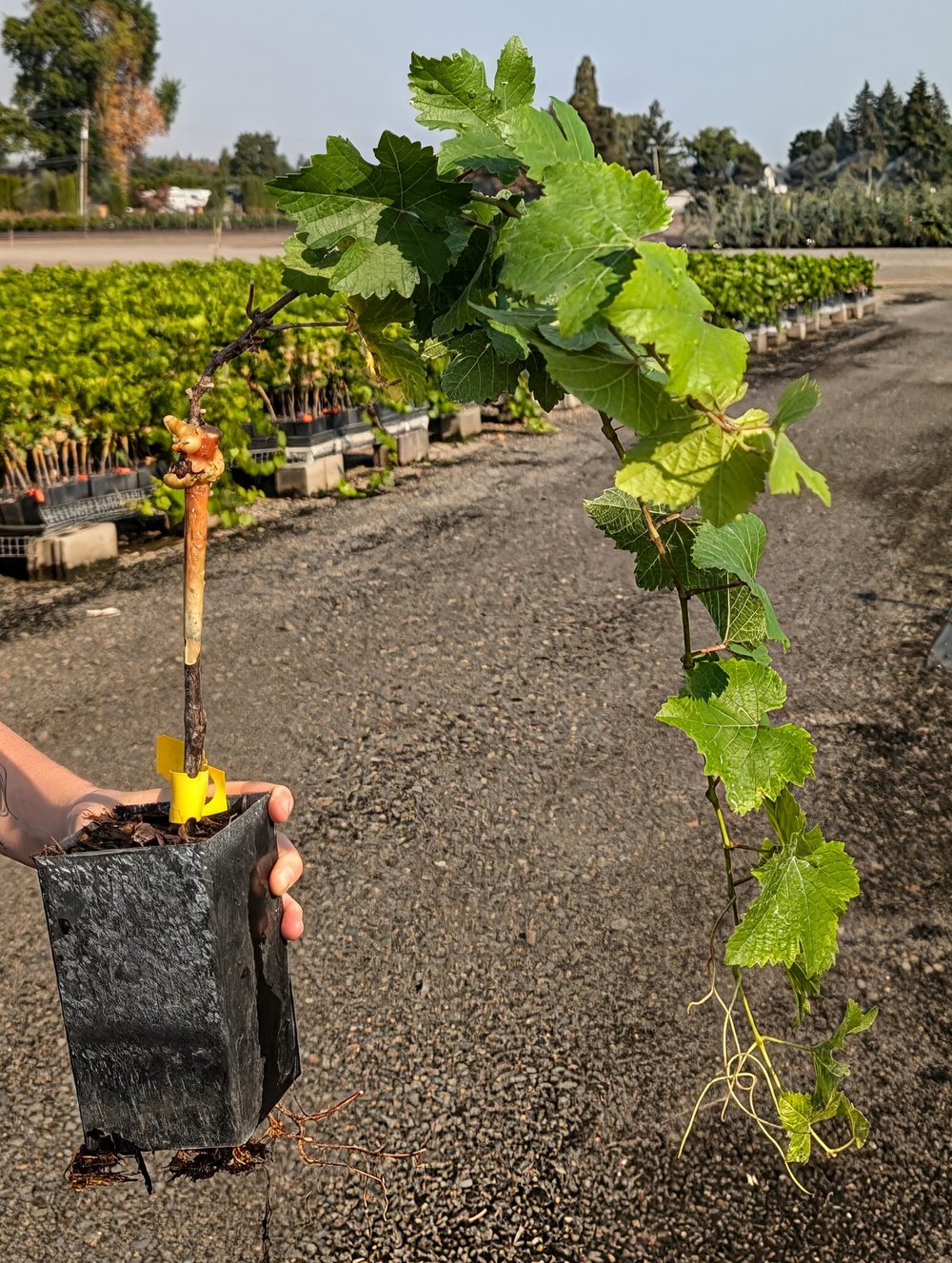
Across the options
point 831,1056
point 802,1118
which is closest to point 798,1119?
point 802,1118

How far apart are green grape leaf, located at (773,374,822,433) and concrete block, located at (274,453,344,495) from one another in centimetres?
706

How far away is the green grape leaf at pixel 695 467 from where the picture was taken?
33.9 inches

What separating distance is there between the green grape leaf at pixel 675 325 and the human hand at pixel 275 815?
82cm

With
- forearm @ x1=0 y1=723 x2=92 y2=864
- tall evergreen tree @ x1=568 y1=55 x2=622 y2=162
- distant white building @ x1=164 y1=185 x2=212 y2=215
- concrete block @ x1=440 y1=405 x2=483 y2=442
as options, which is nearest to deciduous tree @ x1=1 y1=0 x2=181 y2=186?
distant white building @ x1=164 y1=185 x2=212 y2=215

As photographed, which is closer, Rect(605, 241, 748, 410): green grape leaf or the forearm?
Rect(605, 241, 748, 410): green grape leaf

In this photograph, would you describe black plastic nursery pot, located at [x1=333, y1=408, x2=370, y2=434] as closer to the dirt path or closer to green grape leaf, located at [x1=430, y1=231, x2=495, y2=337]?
the dirt path

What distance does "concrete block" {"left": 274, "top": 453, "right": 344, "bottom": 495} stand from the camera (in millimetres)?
7734

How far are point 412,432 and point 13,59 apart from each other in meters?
87.5

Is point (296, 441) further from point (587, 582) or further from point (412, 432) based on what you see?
point (587, 582)

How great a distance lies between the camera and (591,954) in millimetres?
3182

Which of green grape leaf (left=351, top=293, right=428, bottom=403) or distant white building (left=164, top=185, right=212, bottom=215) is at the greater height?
distant white building (left=164, top=185, right=212, bottom=215)

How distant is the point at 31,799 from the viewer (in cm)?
170

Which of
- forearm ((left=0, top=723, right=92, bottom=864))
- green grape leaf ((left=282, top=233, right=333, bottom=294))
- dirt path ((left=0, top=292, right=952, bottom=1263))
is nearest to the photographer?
green grape leaf ((left=282, top=233, right=333, bottom=294))

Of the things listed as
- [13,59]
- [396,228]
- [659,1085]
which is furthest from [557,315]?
[13,59]
